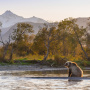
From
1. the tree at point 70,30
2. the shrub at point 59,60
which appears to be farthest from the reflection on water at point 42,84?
the tree at point 70,30

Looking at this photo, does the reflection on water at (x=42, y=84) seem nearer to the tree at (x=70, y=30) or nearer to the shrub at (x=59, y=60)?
the shrub at (x=59, y=60)

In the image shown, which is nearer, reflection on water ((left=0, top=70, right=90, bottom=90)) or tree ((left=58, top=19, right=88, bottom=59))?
reflection on water ((left=0, top=70, right=90, bottom=90))

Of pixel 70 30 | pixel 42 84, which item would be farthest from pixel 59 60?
pixel 42 84

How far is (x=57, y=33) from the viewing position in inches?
1874

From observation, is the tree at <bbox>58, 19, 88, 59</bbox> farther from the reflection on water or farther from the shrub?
the reflection on water

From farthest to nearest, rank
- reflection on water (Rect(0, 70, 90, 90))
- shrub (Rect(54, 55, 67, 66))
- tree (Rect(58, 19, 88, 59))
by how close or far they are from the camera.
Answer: tree (Rect(58, 19, 88, 59)) → shrub (Rect(54, 55, 67, 66)) → reflection on water (Rect(0, 70, 90, 90))

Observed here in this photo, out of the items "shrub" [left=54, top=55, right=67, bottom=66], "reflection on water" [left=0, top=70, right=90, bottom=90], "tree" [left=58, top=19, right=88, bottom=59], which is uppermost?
"tree" [left=58, top=19, right=88, bottom=59]

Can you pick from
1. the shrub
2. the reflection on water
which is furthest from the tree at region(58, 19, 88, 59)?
the reflection on water

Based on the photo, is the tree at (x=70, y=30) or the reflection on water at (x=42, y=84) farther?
the tree at (x=70, y=30)

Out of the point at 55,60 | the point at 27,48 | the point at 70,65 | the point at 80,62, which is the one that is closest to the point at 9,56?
the point at 55,60

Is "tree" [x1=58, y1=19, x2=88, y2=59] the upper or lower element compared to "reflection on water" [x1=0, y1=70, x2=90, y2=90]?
upper

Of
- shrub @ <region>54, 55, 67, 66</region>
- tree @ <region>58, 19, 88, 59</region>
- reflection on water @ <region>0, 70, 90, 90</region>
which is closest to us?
reflection on water @ <region>0, 70, 90, 90</region>

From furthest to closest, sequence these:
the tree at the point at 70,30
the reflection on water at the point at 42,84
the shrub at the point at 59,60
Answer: the tree at the point at 70,30, the shrub at the point at 59,60, the reflection on water at the point at 42,84

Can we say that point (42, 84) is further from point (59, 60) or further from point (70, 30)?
point (70, 30)
